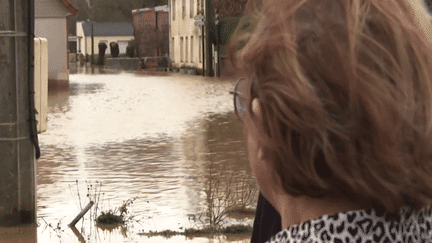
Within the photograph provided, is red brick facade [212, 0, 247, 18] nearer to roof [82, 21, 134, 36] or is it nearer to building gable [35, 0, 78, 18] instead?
building gable [35, 0, 78, 18]

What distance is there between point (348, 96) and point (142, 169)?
857cm

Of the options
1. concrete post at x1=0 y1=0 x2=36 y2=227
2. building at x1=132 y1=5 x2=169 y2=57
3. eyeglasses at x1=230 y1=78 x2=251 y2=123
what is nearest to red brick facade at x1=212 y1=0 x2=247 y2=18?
building at x1=132 y1=5 x2=169 y2=57

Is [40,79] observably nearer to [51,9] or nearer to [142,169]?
[142,169]

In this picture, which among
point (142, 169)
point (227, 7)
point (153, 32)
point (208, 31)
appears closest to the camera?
point (142, 169)

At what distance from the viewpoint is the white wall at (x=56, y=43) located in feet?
96.0

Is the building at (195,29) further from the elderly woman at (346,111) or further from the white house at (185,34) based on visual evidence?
the elderly woman at (346,111)

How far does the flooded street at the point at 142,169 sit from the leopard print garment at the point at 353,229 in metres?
0.35

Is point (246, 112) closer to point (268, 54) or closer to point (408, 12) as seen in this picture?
→ point (268, 54)

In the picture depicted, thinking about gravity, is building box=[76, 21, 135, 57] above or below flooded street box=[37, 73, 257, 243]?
above

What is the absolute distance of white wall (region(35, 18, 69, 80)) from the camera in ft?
96.0

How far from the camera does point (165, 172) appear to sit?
369 inches

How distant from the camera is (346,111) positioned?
1178mm

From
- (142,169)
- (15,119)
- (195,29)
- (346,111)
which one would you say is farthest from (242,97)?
(195,29)

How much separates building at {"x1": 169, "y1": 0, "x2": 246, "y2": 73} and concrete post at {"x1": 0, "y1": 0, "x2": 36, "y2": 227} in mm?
26730
